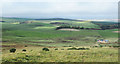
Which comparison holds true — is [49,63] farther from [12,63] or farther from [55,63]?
[12,63]

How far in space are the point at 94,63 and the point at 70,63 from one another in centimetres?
335

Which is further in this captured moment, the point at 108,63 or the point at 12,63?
the point at 108,63

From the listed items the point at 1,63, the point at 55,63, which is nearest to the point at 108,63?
the point at 55,63

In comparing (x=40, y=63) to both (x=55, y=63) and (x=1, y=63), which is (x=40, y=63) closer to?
(x=55, y=63)

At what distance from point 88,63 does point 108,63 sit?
282 cm

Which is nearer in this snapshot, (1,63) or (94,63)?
(1,63)

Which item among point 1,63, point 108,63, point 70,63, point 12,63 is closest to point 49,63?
point 70,63

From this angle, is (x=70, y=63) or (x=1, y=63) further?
(x=70, y=63)

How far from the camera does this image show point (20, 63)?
19141 millimetres

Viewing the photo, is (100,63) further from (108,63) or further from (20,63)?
(20,63)

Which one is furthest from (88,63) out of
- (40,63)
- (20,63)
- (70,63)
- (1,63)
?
(1,63)

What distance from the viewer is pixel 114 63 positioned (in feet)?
67.1

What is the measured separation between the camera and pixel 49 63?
19656 mm

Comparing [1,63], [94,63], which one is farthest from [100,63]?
[1,63]
